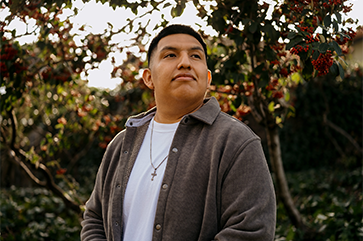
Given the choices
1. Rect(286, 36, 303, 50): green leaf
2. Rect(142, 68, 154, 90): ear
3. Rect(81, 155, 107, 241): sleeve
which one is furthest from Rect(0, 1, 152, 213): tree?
Rect(286, 36, 303, 50): green leaf

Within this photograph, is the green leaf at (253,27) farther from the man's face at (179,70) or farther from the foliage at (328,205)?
the foliage at (328,205)

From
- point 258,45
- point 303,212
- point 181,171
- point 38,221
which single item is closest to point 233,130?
point 181,171

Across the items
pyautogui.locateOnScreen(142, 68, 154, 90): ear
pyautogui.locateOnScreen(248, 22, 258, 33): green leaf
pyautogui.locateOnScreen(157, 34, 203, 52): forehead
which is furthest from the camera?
pyautogui.locateOnScreen(248, 22, 258, 33): green leaf

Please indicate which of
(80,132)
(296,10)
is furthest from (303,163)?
(296,10)

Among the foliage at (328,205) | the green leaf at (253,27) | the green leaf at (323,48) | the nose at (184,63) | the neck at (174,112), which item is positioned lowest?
the foliage at (328,205)

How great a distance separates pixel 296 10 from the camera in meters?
1.61

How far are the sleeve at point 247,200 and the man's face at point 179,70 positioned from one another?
1.29 feet

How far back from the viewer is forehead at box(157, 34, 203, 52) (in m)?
1.48

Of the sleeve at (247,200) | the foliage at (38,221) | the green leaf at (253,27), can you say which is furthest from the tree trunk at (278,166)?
the foliage at (38,221)

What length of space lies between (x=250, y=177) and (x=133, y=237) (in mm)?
605

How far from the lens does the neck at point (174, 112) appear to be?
1478 millimetres

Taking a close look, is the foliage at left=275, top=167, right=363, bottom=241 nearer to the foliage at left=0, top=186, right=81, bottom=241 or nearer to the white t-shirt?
the white t-shirt

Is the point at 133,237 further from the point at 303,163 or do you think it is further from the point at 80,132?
the point at 303,163

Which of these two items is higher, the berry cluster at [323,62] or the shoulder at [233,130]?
the berry cluster at [323,62]
